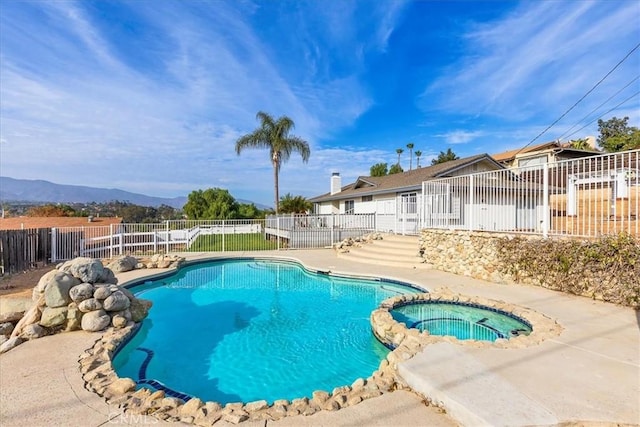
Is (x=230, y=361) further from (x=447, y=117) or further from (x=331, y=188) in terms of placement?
(x=447, y=117)

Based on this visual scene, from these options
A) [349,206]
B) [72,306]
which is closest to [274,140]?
[349,206]

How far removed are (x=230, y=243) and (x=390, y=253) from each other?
9.82 m

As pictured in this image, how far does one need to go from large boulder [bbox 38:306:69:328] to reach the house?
1302 cm

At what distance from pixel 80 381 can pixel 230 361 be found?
6.77 ft

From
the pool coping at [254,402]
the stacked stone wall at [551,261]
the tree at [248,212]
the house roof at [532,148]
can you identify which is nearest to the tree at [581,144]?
the house roof at [532,148]

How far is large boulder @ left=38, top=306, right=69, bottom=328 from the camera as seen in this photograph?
17.9 feet

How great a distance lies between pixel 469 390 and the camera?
10.4 feet

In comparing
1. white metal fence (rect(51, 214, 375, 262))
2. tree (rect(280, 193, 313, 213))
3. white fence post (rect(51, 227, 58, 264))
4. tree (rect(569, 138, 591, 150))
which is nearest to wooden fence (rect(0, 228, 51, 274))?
white fence post (rect(51, 227, 58, 264))

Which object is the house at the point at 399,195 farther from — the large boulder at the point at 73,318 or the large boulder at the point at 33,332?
the large boulder at the point at 33,332

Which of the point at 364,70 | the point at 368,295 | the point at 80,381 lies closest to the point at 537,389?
the point at 80,381

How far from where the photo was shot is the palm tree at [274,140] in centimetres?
2689

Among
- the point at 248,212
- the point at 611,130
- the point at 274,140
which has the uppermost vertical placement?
the point at 611,130

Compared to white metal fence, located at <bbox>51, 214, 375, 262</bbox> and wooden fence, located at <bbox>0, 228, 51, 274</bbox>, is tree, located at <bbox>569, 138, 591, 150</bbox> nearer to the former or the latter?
white metal fence, located at <bbox>51, 214, 375, 262</bbox>

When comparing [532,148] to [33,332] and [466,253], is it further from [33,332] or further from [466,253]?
[33,332]
